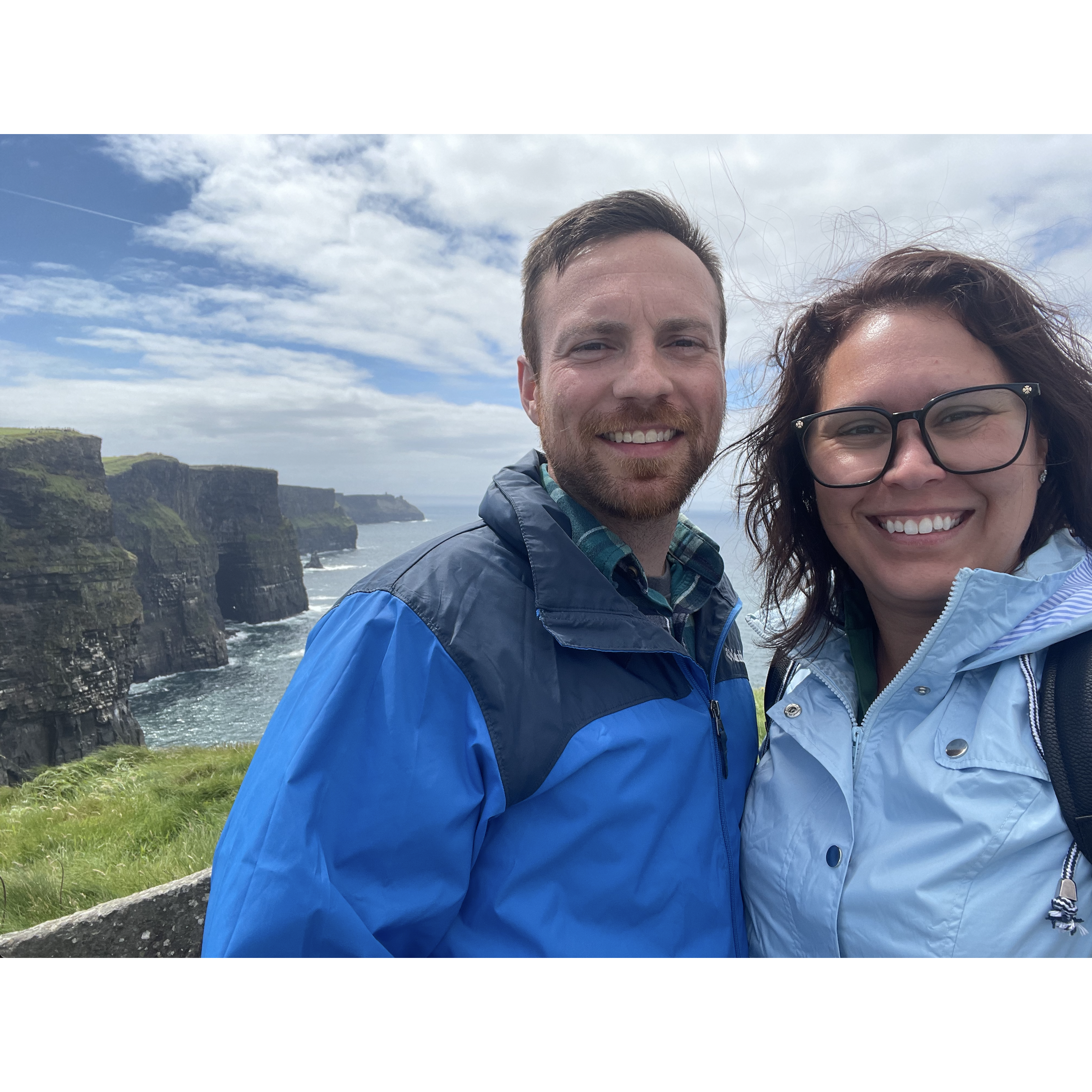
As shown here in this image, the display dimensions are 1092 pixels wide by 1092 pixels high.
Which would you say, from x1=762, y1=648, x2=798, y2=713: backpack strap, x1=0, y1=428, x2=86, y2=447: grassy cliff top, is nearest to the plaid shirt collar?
x1=762, y1=648, x2=798, y2=713: backpack strap

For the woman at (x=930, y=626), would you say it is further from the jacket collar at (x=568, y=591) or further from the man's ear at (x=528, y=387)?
the man's ear at (x=528, y=387)

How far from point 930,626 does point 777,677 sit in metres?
0.71

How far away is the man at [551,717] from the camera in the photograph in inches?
65.0

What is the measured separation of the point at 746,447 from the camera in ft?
8.84

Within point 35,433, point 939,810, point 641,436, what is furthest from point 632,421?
point 35,433

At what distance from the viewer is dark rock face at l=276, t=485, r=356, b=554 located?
11581 cm

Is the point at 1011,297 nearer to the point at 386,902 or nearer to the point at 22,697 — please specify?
the point at 386,902

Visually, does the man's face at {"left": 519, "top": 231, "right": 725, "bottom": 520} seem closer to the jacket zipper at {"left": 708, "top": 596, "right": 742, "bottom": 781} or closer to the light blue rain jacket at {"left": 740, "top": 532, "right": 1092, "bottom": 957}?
the jacket zipper at {"left": 708, "top": 596, "right": 742, "bottom": 781}

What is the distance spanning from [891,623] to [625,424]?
116cm

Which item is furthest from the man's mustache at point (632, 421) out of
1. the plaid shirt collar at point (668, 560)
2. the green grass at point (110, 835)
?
the green grass at point (110, 835)

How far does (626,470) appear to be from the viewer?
8.02 ft

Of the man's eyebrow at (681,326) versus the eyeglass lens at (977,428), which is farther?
the man's eyebrow at (681,326)

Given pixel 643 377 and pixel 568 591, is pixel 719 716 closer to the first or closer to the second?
pixel 568 591

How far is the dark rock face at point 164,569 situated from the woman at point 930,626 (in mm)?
83929
